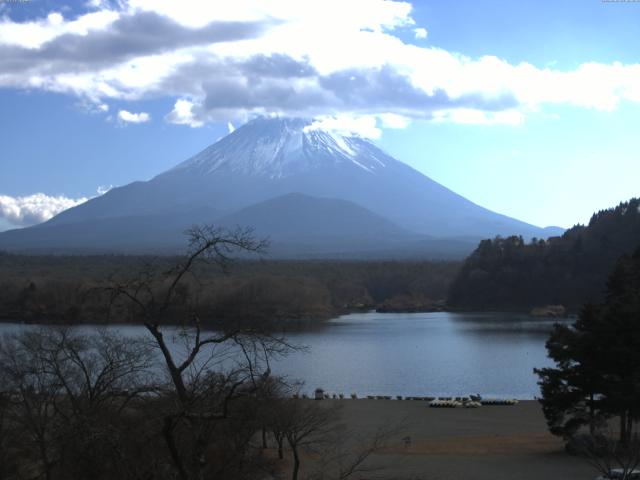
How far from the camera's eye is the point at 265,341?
4195 millimetres

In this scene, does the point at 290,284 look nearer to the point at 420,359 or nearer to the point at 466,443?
the point at 420,359

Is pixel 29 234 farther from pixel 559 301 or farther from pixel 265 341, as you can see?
pixel 265 341

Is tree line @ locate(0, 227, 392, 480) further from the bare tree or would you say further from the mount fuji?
the mount fuji

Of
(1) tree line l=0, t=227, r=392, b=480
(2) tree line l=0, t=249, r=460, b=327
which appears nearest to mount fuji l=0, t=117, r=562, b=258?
(2) tree line l=0, t=249, r=460, b=327

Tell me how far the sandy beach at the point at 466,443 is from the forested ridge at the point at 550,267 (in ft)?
133

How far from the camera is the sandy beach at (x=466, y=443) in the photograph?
1264cm

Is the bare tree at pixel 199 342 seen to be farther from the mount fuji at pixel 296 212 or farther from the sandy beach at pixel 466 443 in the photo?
the mount fuji at pixel 296 212

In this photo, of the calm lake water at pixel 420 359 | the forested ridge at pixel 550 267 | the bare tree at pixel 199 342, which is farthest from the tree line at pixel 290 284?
the bare tree at pixel 199 342

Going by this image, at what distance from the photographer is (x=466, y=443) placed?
16.2 m

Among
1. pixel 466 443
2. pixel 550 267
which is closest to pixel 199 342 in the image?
pixel 466 443

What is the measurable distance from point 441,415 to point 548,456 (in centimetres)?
597

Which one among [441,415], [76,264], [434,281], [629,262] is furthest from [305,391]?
[76,264]

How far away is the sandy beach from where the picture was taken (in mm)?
12641

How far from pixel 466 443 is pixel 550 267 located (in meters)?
49.8
